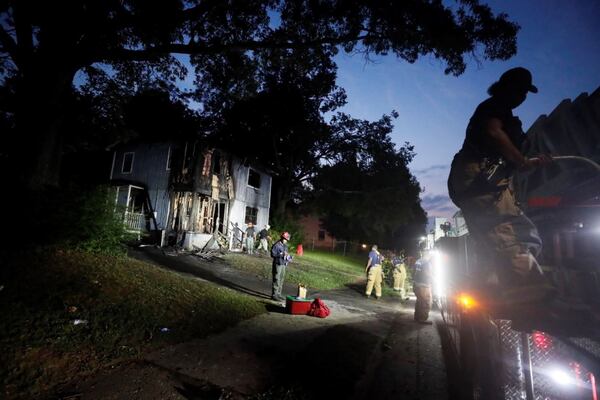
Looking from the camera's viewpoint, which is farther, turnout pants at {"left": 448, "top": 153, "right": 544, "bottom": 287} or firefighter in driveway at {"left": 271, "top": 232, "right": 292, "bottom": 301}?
firefighter in driveway at {"left": 271, "top": 232, "right": 292, "bottom": 301}

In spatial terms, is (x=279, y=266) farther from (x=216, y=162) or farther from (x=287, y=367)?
(x=216, y=162)

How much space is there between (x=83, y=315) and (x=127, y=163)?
1815cm

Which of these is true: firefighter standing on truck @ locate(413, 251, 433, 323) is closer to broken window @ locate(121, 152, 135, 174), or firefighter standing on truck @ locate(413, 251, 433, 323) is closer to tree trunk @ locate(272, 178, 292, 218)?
broken window @ locate(121, 152, 135, 174)

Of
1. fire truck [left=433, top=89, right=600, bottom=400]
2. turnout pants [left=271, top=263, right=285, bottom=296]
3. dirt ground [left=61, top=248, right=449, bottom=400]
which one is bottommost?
dirt ground [left=61, top=248, right=449, bottom=400]

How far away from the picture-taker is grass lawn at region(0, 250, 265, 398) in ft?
11.3

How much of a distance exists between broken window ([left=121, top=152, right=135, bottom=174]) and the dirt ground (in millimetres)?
17637

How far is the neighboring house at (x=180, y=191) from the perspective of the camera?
17.9 metres

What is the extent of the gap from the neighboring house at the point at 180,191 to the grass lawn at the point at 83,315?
10275mm

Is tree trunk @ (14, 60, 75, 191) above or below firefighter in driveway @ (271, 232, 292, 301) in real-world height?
above

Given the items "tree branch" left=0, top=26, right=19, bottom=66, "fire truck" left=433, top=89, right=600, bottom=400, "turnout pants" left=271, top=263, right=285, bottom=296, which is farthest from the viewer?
"turnout pants" left=271, top=263, right=285, bottom=296

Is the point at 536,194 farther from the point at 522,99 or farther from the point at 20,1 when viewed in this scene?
the point at 20,1

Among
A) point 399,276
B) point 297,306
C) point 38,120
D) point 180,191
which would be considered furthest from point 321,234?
point 38,120

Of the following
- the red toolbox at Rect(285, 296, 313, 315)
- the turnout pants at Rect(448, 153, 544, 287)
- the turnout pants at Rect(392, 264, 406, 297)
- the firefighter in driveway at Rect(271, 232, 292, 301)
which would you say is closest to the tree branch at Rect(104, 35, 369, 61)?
the firefighter in driveway at Rect(271, 232, 292, 301)

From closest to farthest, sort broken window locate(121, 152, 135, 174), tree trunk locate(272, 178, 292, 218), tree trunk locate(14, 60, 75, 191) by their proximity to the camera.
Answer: tree trunk locate(14, 60, 75, 191)
broken window locate(121, 152, 135, 174)
tree trunk locate(272, 178, 292, 218)
